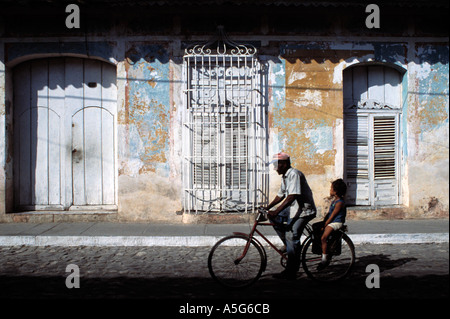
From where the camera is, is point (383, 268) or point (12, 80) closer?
point (383, 268)

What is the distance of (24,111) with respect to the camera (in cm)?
894

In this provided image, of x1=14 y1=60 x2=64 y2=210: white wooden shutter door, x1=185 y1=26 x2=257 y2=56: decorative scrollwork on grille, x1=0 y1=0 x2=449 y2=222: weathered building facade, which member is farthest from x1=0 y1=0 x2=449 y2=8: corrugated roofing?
x1=14 y1=60 x2=64 y2=210: white wooden shutter door

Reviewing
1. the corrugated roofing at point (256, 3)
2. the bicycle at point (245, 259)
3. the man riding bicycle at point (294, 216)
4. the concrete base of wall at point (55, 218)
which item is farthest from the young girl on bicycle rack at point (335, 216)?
the concrete base of wall at point (55, 218)

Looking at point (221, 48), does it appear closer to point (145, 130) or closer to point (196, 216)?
point (145, 130)

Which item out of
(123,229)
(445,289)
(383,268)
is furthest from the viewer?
(123,229)

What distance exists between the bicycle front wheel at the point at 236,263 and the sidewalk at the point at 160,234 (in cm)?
196

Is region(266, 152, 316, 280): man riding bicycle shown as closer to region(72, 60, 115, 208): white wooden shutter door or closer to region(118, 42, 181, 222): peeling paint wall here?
region(118, 42, 181, 222): peeling paint wall

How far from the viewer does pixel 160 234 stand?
24.5 ft

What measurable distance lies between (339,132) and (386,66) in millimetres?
1774

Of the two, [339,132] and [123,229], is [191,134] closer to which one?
[123,229]

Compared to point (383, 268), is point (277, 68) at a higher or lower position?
higher

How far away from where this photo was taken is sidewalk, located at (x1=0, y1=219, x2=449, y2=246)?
7188mm
